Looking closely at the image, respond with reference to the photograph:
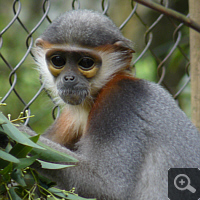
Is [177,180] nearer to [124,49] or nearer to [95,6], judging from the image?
[124,49]

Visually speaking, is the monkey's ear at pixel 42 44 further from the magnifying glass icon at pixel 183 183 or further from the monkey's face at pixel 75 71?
the magnifying glass icon at pixel 183 183

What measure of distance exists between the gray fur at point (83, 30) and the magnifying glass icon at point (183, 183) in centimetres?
118

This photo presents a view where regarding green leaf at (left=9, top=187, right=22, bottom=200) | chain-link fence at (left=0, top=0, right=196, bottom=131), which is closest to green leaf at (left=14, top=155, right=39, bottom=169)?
green leaf at (left=9, top=187, right=22, bottom=200)

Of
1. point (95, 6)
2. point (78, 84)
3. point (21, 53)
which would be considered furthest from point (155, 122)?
point (95, 6)

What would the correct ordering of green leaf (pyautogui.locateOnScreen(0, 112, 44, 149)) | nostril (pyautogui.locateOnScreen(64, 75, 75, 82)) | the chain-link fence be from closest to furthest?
green leaf (pyautogui.locateOnScreen(0, 112, 44, 149)), nostril (pyautogui.locateOnScreen(64, 75, 75, 82)), the chain-link fence

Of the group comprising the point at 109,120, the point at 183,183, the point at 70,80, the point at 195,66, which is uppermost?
the point at 195,66

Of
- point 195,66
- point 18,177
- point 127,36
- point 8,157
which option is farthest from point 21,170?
point 127,36

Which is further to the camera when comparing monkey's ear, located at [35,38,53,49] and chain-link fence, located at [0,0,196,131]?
chain-link fence, located at [0,0,196,131]

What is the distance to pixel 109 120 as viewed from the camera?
2.99 metres

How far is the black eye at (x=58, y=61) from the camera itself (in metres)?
3.30

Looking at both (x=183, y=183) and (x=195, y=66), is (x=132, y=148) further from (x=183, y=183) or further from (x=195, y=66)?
(x=195, y=66)

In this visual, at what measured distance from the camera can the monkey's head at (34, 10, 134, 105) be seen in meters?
3.20

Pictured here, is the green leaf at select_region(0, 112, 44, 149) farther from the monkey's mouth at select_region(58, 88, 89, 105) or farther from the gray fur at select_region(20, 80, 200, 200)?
the monkey's mouth at select_region(58, 88, 89, 105)

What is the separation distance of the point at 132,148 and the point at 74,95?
636 millimetres
